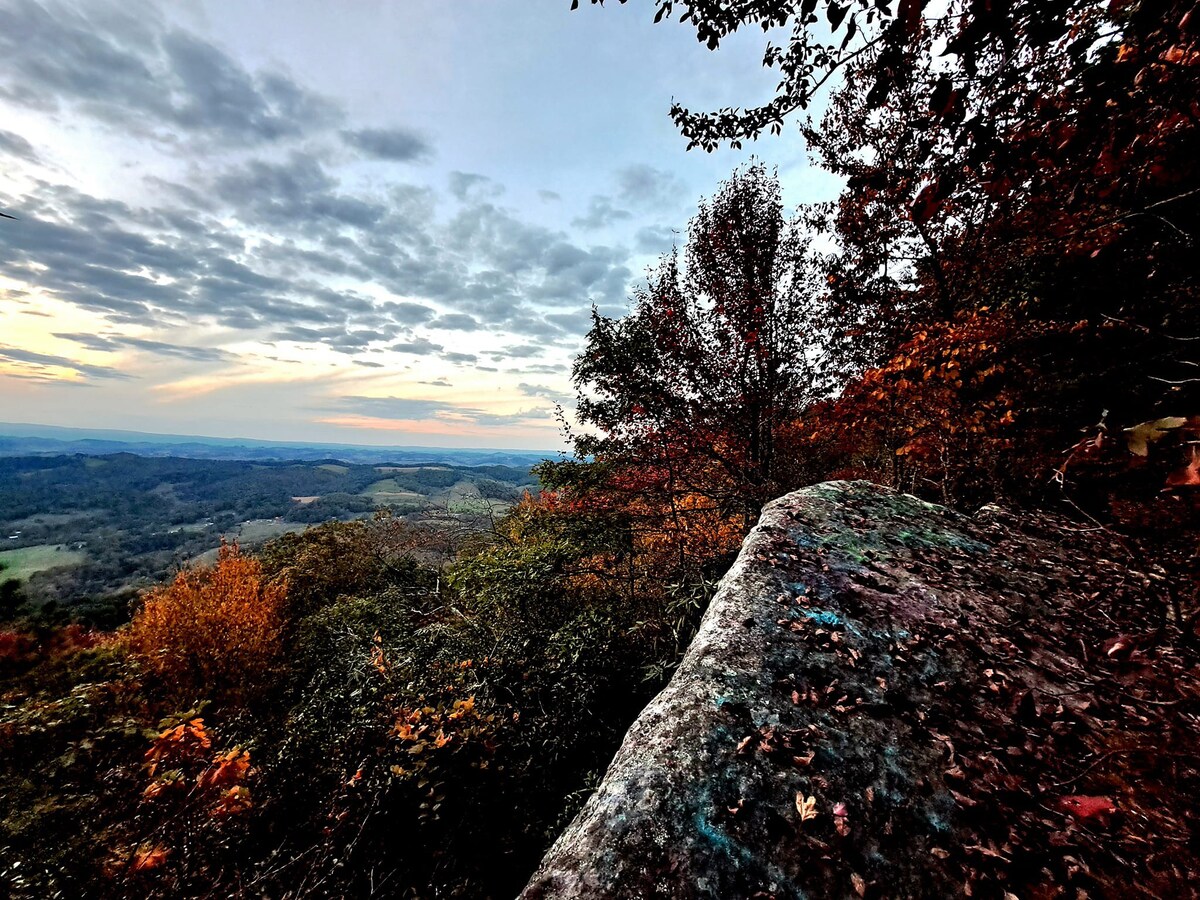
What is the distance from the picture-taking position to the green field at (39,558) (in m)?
135

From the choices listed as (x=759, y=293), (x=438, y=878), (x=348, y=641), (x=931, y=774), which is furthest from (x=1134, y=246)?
(x=348, y=641)

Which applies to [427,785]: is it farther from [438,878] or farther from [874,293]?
[874,293]

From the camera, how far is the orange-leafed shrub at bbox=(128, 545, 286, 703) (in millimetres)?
27391

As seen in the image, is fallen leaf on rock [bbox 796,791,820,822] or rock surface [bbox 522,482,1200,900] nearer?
rock surface [bbox 522,482,1200,900]

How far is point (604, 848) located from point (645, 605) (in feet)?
36.4

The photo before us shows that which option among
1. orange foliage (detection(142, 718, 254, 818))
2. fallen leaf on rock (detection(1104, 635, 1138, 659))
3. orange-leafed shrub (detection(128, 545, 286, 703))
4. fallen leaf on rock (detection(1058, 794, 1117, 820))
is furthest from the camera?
orange-leafed shrub (detection(128, 545, 286, 703))

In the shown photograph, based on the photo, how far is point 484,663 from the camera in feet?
39.4

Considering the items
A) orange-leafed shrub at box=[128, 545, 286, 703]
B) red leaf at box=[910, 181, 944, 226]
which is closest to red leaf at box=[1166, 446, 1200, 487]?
red leaf at box=[910, 181, 944, 226]

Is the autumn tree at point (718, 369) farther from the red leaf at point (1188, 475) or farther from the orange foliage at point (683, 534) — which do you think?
the red leaf at point (1188, 475)

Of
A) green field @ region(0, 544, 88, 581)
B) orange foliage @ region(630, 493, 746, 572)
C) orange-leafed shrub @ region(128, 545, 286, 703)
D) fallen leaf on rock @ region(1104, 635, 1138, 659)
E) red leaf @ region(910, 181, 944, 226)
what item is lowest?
green field @ region(0, 544, 88, 581)

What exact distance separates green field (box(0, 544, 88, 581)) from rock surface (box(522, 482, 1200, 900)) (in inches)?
7910

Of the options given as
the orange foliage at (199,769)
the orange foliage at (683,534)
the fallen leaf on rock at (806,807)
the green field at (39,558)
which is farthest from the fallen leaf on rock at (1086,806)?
the green field at (39,558)

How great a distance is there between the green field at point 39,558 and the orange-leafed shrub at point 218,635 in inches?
6332

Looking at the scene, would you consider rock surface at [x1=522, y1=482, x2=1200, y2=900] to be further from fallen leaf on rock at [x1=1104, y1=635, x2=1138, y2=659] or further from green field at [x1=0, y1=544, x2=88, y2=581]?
green field at [x1=0, y1=544, x2=88, y2=581]
